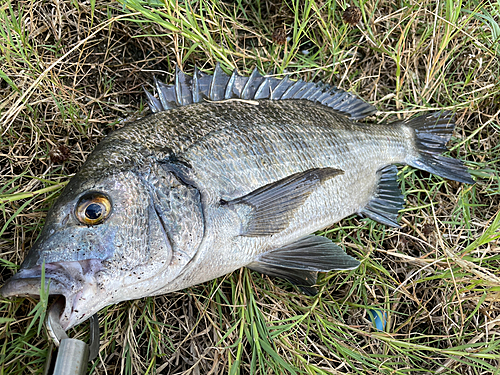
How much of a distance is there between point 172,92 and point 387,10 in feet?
6.35

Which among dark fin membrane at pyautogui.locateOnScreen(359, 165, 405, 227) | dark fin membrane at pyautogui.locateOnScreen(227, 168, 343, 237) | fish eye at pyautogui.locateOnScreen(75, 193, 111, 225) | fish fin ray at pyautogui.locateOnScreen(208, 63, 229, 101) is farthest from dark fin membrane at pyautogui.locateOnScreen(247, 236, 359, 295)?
fish fin ray at pyautogui.locateOnScreen(208, 63, 229, 101)

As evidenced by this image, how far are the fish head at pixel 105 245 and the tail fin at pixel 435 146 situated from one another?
5.99 ft

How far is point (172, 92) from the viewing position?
2111 millimetres

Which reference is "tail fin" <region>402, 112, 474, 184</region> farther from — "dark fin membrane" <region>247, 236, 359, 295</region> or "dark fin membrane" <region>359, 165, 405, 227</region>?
"dark fin membrane" <region>247, 236, 359, 295</region>

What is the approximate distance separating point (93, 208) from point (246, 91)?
47.6 inches

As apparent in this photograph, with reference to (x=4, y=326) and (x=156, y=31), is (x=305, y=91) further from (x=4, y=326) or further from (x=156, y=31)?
(x=4, y=326)

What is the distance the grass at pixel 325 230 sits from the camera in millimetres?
2182

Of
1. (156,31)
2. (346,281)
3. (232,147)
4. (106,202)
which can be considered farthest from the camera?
(156,31)

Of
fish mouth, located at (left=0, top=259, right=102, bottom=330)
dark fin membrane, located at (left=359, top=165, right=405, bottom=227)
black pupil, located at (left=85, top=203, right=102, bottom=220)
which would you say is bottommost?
dark fin membrane, located at (left=359, top=165, right=405, bottom=227)

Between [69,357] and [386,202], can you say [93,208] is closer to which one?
[69,357]

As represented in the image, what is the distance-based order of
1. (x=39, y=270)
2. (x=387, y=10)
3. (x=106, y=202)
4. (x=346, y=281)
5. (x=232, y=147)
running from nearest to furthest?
(x=39, y=270)
(x=106, y=202)
(x=232, y=147)
(x=346, y=281)
(x=387, y=10)

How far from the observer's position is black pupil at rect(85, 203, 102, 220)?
4.96 ft

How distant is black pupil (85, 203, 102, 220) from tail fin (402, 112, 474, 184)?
2.15 meters

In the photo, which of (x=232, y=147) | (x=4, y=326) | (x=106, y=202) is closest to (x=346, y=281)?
(x=232, y=147)
